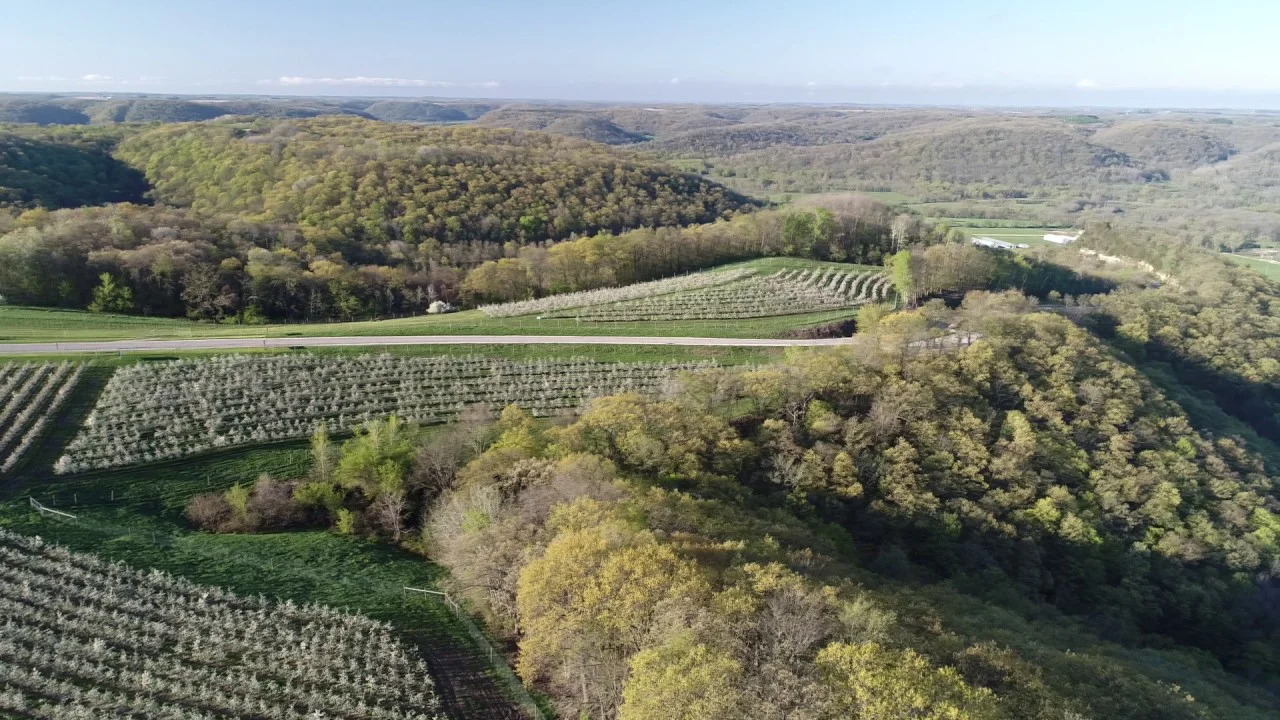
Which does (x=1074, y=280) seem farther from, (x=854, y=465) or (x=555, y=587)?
(x=555, y=587)

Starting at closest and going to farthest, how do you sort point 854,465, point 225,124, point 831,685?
point 831,685
point 854,465
point 225,124

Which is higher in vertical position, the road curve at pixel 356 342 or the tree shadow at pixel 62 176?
the tree shadow at pixel 62 176

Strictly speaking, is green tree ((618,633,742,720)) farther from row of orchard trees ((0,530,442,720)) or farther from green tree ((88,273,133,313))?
green tree ((88,273,133,313))

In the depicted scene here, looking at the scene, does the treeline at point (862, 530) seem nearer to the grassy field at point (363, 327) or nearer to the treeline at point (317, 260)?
the grassy field at point (363, 327)

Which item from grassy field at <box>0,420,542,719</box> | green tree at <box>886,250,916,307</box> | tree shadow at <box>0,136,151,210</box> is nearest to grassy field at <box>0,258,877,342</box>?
green tree at <box>886,250,916,307</box>

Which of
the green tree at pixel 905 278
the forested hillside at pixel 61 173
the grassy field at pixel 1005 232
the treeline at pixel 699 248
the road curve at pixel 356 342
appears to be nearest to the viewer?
the road curve at pixel 356 342

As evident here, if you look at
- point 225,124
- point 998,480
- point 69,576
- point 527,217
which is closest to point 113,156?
point 225,124

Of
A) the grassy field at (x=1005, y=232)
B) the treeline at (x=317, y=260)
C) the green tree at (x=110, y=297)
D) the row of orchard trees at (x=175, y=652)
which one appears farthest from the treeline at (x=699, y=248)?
the row of orchard trees at (x=175, y=652)

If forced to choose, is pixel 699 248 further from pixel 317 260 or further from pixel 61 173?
pixel 61 173
